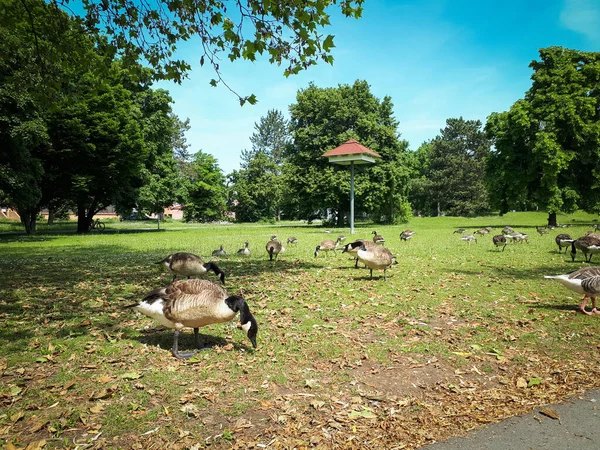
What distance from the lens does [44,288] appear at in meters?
11.4

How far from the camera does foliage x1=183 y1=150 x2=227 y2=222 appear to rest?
79.7 m

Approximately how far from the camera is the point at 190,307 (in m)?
5.93

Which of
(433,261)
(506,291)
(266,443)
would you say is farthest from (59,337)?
(433,261)

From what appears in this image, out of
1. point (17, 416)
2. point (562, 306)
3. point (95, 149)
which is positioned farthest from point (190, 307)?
point (95, 149)

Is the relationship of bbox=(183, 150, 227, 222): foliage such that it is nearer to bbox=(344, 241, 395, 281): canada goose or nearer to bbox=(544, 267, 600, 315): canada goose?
bbox=(344, 241, 395, 281): canada goose

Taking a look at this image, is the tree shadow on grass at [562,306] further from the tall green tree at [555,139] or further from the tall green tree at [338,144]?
the tall green tree at [338,144]

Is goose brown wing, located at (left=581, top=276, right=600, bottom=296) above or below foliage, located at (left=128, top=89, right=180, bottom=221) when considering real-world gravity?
below

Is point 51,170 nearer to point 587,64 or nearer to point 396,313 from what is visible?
point 396,313

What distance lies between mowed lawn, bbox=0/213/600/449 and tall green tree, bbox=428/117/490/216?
255ft

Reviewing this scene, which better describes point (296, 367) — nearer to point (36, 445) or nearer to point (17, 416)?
point (36, 445)

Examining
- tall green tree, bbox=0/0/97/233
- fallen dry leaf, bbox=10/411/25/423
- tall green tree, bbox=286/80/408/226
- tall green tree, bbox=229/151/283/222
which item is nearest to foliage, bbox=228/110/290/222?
tall green tree, bbox=229/151/283/222

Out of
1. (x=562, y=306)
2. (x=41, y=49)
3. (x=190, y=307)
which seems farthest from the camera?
(x=41, y=49)

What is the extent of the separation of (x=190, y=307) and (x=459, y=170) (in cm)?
8893

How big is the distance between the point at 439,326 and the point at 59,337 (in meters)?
7.61
